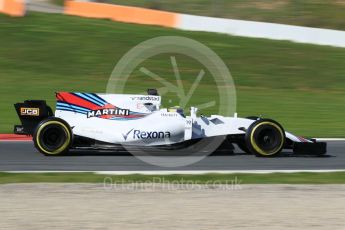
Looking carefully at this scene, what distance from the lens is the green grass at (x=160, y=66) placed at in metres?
19.0

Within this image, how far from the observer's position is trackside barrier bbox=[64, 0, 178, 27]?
2792 cm

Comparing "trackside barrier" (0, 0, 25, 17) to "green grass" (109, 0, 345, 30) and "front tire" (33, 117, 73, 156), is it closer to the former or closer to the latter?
"green grass" (109, 0, 345, 30)

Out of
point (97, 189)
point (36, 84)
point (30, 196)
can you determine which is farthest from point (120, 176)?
point (36, 84)

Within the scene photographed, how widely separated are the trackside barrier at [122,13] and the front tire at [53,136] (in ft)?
56.7

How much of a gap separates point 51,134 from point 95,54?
13924 millimetres

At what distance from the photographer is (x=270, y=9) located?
2888 centimetres

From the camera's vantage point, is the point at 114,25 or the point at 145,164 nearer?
the point at 145,164

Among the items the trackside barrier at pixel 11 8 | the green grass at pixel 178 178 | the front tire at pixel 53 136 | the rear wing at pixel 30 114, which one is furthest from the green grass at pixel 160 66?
the green grass at pixel 178 178

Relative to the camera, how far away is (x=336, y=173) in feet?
32.5

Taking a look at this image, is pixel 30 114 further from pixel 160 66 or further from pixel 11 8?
pixel 11 8

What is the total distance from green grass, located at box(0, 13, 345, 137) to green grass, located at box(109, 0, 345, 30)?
208 centimetres

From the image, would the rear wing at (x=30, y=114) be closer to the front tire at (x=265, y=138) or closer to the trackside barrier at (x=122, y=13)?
the front tire at (x=265, y=138)

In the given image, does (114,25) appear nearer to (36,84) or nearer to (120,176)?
(36,84)

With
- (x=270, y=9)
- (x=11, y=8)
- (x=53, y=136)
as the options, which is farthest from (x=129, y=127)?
(x=11, y=8)
